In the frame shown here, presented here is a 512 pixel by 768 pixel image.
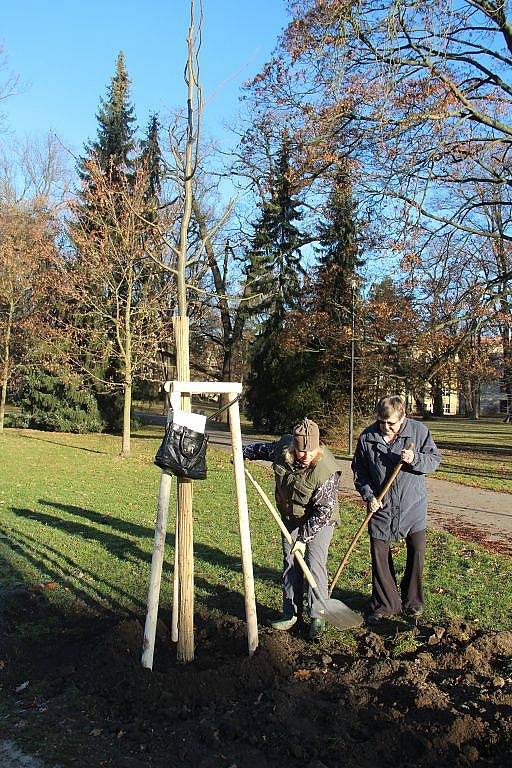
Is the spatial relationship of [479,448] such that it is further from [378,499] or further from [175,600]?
[175,600]

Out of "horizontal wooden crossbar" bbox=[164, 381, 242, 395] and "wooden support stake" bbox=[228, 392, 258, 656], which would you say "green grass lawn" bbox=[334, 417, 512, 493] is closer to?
"wooden support stake" bbox=[228, 392, 258, 656]

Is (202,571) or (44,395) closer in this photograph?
(202,571)

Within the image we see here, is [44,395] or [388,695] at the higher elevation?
[44,395]

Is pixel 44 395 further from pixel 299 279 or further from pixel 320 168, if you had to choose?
pixel 320 168

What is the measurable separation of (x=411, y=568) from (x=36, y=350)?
79.5 ft

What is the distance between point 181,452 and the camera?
165 inches

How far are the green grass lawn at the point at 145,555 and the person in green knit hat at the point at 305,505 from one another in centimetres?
36

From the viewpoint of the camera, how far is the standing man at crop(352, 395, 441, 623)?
5234 mm

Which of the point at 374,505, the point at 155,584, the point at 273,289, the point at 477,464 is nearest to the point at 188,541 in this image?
the point at 155,584

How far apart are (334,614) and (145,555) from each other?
3.49 m

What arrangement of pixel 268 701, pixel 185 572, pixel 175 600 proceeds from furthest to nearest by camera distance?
1. pixel 175 600
2. pixel 185 572
3. pixel 268 701

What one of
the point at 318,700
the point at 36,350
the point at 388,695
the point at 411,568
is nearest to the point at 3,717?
the point at 318,700

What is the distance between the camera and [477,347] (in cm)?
1911

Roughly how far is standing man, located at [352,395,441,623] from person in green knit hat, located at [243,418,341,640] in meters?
0.43
